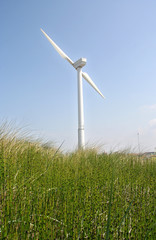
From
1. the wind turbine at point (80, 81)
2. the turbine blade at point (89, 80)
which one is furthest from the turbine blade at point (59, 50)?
the turbine blade at point (89, 80)

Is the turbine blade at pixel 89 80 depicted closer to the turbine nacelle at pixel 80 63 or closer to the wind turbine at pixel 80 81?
the wind turbine at pixel 80 81

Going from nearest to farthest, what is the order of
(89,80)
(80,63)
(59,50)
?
1. (80,63)
2. (59,50)
3. (89,80)

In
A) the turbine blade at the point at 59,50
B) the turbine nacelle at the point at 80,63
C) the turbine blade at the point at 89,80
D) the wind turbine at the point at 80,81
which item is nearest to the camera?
the wind turbine at the point at 80,81

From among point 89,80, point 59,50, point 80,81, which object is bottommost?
point 80,81

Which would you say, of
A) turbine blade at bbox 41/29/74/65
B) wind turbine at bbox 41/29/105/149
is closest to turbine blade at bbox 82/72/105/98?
wind turbine at bbox 41/29/105/149

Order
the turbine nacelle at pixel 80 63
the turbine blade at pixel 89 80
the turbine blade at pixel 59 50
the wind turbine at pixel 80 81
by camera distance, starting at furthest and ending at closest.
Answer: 1. the turbine blade at pixel 89 80
2. the turbine blade at pixel 59 50
3. the turbine nacelle at pixel 80 63
4. the wind turbine at pixel 80 81

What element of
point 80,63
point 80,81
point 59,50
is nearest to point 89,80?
point 80,81

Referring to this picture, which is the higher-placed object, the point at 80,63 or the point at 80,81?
the point at 80,63

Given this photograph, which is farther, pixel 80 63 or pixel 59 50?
pixel 59 50

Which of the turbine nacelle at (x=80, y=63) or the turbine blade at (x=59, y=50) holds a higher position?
the turbine blade at (x=59, y=50)

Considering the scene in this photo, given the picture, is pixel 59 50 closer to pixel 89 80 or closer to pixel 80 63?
pixel 80 63

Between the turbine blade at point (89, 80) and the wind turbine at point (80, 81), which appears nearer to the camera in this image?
the wind turbine at point (80, 81)

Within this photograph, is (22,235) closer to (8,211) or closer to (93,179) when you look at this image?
(8,211)

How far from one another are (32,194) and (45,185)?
1.03 feet
